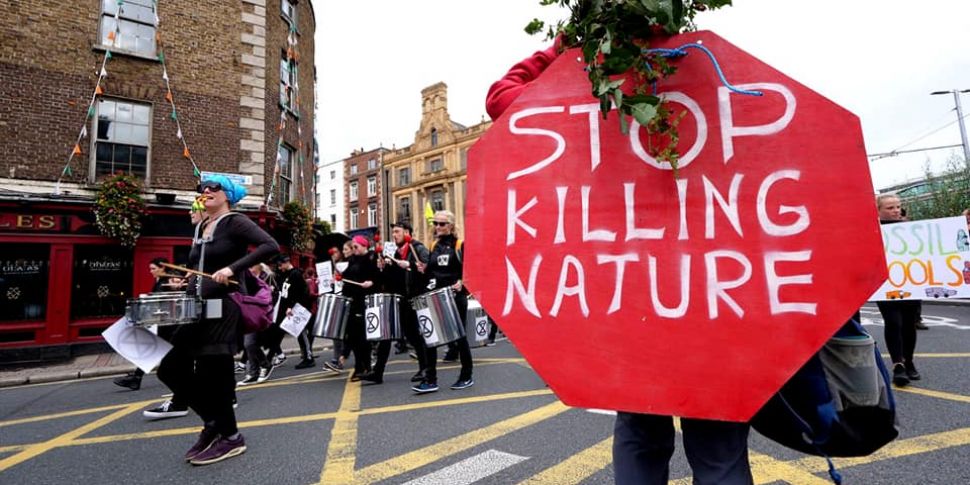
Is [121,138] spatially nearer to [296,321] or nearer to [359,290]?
[296,321]

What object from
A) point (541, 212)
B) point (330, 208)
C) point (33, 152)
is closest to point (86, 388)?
point (33, 152)

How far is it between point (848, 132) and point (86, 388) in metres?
8.72

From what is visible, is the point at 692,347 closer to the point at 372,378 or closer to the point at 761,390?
the point at 761,390

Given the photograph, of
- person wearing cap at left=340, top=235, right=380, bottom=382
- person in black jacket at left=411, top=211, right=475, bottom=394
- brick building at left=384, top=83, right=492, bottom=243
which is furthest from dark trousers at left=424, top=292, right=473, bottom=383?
brick building at left=384, top=83, right=492, bottom=243

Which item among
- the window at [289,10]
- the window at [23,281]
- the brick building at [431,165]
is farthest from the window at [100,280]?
the brick building at [431,165]

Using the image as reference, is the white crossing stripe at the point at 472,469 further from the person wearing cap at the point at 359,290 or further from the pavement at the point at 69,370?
the pavement at the point at 69,370

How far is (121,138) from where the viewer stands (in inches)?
423

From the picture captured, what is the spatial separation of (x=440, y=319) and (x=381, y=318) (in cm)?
78

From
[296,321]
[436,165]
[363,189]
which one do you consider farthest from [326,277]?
[363,189]

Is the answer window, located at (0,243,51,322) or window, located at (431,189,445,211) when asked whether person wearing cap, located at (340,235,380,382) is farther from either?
window, located at (431,189,445,211)

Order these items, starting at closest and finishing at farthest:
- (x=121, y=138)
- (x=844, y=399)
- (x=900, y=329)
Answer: (x=844, y=399)
(x=900, y=329)
(x=121, y=138)

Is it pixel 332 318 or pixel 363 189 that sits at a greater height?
pixel 363 189

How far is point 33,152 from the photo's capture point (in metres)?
9.81

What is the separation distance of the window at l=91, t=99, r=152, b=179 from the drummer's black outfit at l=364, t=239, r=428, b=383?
27.6ft
